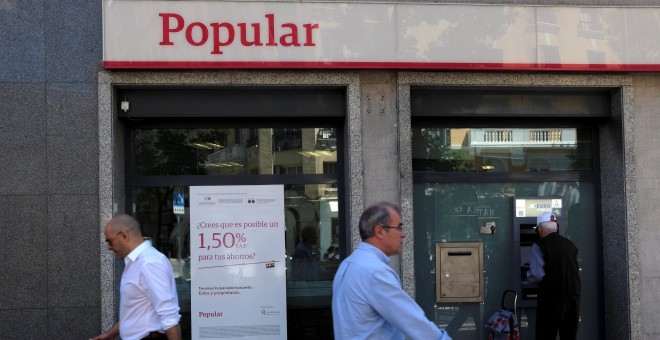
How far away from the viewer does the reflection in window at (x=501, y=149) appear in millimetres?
8656

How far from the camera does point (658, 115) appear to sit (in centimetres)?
836

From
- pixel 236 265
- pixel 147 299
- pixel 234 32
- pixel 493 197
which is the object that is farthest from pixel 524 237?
pixel 147 299

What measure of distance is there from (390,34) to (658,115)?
A: 303 cm

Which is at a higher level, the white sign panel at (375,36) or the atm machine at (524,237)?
the white sign panel at (375,36)

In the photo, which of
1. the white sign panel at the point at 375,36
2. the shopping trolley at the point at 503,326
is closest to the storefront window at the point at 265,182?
the white sign panel at the point at 375,36

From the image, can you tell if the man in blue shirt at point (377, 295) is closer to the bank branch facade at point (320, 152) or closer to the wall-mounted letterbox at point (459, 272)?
the bank branch facade at point (320, 152)

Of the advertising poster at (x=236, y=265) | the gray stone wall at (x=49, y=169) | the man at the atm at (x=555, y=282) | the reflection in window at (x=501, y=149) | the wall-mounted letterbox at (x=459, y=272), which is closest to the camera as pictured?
the gray stone wall at (x=49, y=169)

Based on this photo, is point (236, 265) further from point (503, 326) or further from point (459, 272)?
point (503, 326)

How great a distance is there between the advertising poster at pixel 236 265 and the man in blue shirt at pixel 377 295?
4.01 m

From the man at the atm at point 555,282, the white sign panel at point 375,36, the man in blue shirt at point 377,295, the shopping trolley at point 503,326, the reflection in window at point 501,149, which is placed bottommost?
the shopping trolley at point 503,326

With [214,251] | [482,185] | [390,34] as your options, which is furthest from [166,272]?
[482,185]

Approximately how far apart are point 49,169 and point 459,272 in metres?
4.39

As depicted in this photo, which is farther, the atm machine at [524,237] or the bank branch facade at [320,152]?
the atm machine at [524,237]

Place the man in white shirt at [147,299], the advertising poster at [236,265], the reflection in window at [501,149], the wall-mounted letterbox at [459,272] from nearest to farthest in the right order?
the man in white shirt at [147,299], the advertising poster at [236,265], the wall-mounted letterbox at [459,272], the reflection in window at [501,149]
